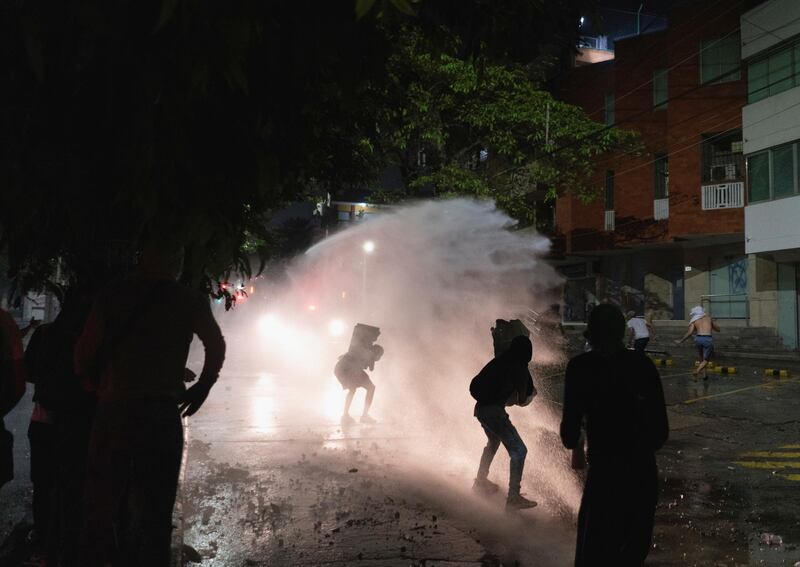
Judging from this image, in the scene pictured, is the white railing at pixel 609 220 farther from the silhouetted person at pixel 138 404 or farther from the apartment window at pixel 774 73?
the silhouetted person at pixel 138 404

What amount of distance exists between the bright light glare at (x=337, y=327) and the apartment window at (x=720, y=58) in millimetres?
16560

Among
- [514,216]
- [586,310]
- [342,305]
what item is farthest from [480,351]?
[586,310]

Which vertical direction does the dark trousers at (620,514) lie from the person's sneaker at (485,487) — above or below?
above

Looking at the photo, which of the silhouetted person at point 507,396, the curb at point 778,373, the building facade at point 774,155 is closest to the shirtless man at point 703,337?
the curb at point 778,373

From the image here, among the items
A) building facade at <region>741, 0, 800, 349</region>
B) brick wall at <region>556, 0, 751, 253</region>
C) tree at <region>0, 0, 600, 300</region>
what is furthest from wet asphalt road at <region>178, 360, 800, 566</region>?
brick wall at <region>556, 0, 751, 253</region>

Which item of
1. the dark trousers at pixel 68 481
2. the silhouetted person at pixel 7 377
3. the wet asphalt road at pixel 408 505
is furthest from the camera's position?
the wet asphalt road at pixel 408 505

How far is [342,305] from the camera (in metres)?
29.8

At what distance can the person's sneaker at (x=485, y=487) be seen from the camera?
20.7 feet

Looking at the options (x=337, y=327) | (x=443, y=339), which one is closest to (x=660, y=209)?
(x=337, y=327)

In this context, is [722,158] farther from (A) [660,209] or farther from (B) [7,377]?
(B) [7,377]

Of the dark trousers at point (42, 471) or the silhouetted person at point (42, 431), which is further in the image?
the dark trousers at point (42, 471)

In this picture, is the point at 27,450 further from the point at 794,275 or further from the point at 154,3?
the point at 794,275

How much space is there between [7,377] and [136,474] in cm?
109

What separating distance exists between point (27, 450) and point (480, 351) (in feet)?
23.9
